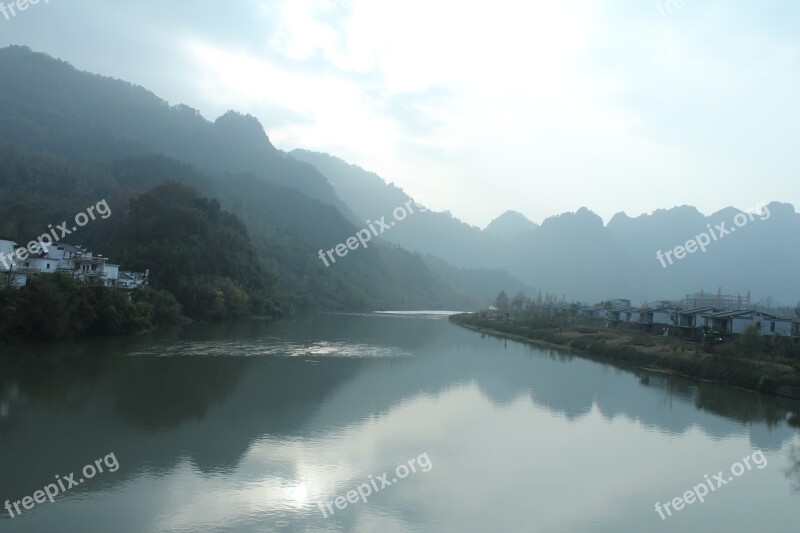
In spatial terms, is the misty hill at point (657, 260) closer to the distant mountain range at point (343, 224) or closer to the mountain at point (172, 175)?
the distant mountain range at point (343, 224)

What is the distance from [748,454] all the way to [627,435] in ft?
7.50

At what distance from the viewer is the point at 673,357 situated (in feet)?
80.5

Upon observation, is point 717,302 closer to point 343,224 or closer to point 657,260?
point 343,224

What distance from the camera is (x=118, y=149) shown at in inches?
3078

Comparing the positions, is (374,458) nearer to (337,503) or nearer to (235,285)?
(337,503)

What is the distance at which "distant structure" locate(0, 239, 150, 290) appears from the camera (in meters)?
22.9
